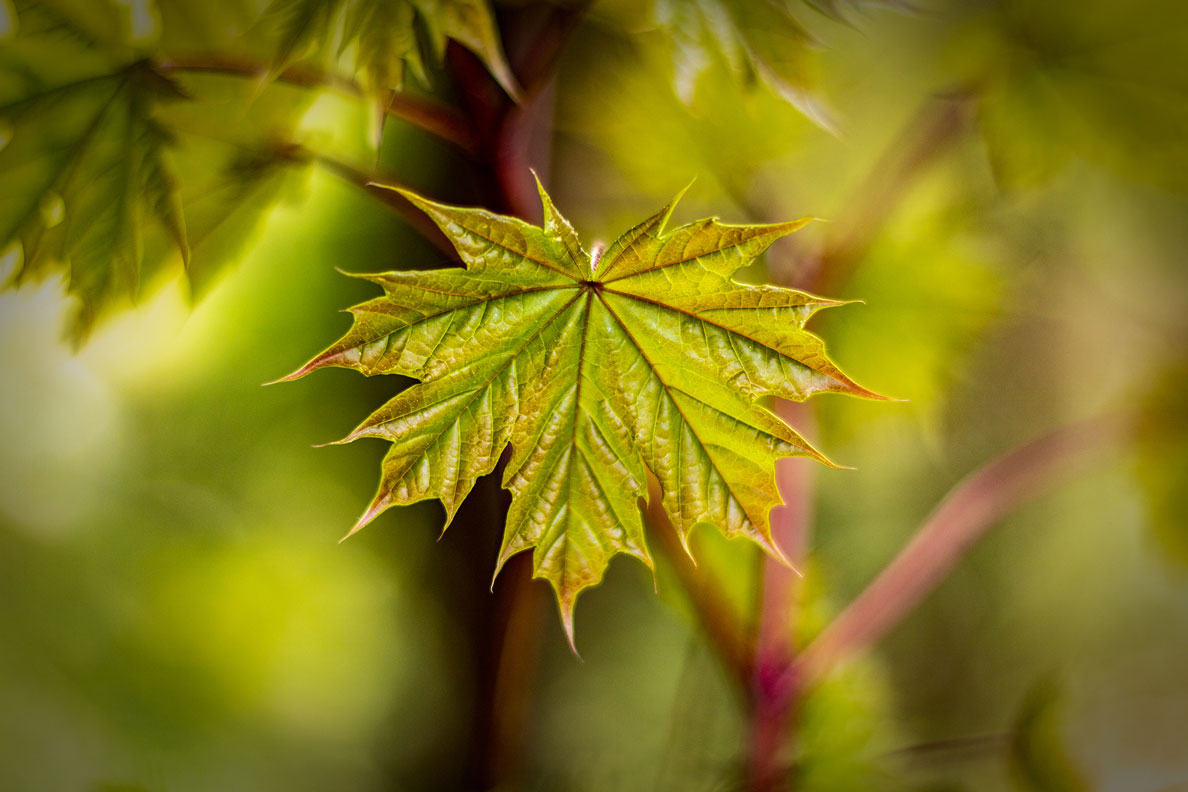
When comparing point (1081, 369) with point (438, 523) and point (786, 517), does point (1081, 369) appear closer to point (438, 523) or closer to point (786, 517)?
point (786, 517)

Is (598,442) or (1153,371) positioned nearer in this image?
(598,442)

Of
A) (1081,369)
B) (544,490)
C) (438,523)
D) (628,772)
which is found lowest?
(628,772)

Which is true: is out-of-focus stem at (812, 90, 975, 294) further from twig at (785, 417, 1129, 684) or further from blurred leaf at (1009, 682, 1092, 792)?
blurred leaf at (1009, 682, 1092, 792)

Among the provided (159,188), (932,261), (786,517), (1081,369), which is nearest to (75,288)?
(159,188)

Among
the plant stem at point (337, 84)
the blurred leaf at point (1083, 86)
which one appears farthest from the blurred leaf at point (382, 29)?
the blurred leaf at point (1083, 86)

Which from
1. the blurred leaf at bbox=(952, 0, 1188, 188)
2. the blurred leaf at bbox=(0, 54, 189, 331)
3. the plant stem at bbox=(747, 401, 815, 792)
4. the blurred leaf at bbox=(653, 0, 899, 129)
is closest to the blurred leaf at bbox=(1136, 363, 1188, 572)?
the blurred leaf at bbox=(952, 0, 1188, 188)

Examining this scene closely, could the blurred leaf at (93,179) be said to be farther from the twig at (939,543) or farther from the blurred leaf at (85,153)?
the twig at (939,543)

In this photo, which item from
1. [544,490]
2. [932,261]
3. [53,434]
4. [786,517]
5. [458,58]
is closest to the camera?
[544,490]
